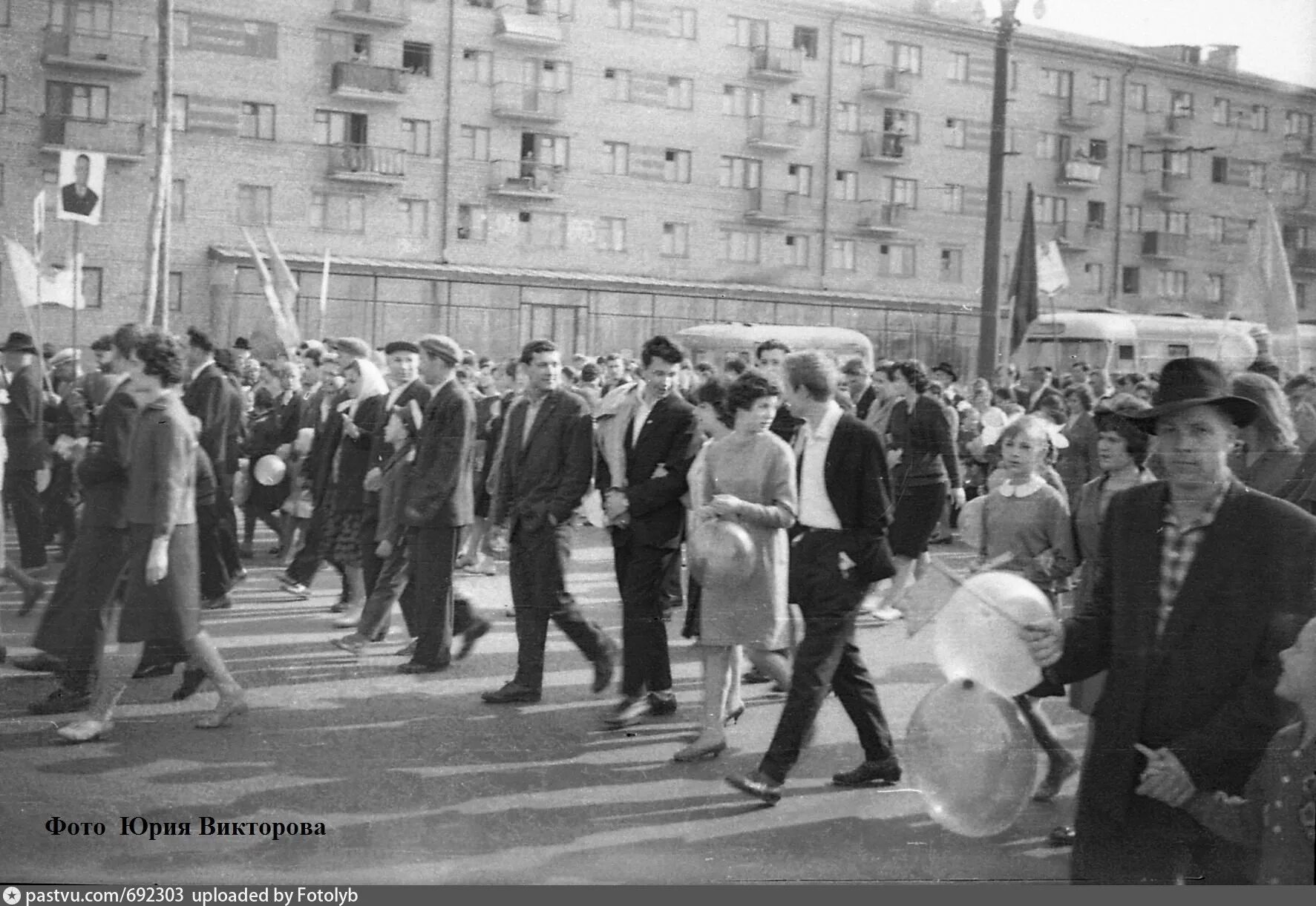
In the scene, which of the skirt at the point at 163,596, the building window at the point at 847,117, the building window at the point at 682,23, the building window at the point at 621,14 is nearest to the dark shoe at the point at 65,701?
the skirt at the point at 163,596

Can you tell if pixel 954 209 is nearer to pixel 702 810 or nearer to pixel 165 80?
pixel 702 810

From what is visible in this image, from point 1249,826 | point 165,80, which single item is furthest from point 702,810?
point 165,80

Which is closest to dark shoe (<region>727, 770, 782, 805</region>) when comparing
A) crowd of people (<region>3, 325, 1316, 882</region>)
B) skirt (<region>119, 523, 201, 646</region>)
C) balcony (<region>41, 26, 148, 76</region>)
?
crowd of people (<region>3, 325, 1316, 882</region>)

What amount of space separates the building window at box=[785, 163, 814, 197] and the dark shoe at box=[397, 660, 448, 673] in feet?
6.68

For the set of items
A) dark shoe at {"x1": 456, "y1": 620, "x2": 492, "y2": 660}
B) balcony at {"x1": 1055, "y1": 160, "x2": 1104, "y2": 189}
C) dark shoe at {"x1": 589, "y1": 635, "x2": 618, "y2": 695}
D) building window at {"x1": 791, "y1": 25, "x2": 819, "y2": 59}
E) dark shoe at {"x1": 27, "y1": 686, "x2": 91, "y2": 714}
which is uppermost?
building window at {"x1": 791, "y1": 25, "x2": 819, "y2": 59}

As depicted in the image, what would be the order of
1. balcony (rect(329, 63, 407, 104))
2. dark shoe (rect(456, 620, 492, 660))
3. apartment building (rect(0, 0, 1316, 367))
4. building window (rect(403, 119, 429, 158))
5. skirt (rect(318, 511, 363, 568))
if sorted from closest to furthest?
apartment building (rect(0, 0, 1316, 367))
balcony (rect(329, 63, 407, 104))
building window (rect(403, 119, 429, 158))
dark shoe (rect(456, 620, 492, 660))
skirt (rect(318, 511, 363, 568))

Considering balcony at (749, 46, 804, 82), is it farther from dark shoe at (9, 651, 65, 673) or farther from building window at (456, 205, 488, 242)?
dark shoe at (9, 651, 65, 673)

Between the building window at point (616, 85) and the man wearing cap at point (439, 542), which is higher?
the building window at point (616, 85)

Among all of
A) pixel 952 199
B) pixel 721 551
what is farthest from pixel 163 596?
pixel 952 199

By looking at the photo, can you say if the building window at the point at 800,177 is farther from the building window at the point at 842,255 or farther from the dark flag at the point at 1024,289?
the dark flag at the point at 1024,289

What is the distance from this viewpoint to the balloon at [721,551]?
5656 millimetres

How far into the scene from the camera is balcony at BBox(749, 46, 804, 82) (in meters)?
4.93

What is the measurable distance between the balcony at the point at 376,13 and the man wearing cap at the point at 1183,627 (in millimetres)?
2473

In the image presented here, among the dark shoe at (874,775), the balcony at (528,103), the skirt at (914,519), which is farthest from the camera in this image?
the skirt at (914,519)
